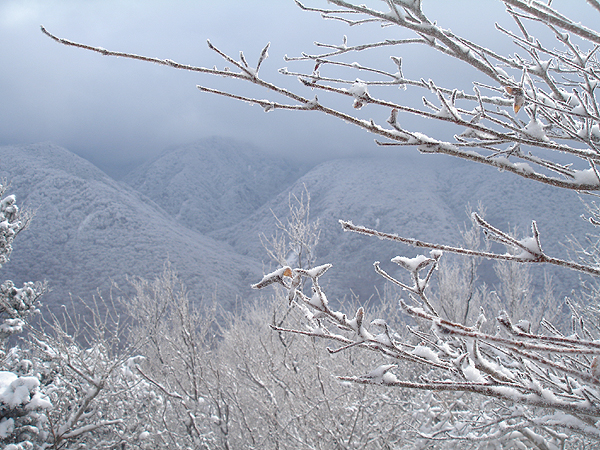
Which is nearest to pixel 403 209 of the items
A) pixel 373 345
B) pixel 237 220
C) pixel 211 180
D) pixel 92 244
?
pixel 237 220

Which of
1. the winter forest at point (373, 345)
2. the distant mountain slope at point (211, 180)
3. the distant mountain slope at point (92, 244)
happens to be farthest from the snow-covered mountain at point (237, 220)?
the winter forest at point (373, 345)

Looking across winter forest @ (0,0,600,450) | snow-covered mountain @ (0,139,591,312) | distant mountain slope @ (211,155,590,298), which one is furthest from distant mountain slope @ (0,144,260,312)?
winter forest @ (0,0,600,450)

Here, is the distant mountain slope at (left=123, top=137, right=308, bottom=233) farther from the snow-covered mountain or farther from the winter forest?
the winter forest

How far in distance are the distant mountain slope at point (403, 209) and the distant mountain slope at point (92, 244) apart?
11.4 m

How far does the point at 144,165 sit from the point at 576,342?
97727 mm

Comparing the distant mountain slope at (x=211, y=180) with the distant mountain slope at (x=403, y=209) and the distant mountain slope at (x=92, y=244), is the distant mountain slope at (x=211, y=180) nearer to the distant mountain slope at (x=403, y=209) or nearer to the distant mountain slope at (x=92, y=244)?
the distant mountain slope at (x=403, y=209)

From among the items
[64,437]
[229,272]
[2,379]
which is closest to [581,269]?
[64,437]

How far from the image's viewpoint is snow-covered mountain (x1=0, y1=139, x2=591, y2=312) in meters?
35.7

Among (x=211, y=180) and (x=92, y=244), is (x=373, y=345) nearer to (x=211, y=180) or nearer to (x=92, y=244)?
(x=92, y=244)

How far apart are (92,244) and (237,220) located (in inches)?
1332

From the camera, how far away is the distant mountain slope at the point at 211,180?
233 feet

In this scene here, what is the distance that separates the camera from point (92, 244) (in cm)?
3781

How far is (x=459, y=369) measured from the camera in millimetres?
944

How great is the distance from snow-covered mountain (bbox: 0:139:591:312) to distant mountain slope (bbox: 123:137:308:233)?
1.15 meters
